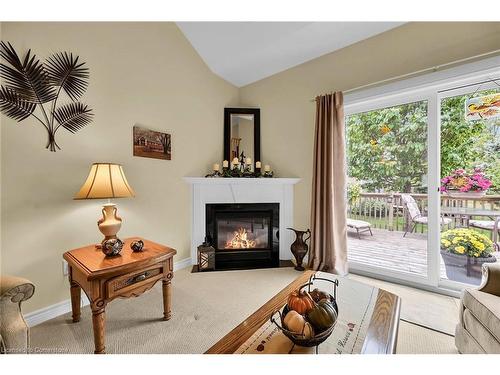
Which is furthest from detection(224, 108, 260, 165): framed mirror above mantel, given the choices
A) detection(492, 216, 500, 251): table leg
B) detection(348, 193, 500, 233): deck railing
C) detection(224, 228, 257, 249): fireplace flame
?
detection(492, 216, 500, 251): table leg

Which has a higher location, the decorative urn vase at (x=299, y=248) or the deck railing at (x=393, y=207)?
the deck railing at (x=393, y=207)

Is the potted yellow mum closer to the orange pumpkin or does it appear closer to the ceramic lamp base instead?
the orange pumpkin

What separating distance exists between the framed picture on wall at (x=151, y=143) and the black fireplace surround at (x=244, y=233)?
0.83 metres

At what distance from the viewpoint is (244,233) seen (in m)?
2.80

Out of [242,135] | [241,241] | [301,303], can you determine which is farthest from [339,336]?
[242,135]

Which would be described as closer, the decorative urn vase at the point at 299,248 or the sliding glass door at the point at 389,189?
the sliding glass door at the point at 389,189

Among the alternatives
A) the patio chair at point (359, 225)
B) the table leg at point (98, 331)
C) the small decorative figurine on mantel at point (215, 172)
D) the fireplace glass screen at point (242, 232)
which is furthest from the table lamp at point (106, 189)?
the patio chair at point (359, 225)

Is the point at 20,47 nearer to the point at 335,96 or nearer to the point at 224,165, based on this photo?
the point at 224,165

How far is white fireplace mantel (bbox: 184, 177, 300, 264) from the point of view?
8.79ft

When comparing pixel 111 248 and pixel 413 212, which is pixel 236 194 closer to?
pixel 111 248

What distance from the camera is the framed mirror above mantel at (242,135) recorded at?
301cm

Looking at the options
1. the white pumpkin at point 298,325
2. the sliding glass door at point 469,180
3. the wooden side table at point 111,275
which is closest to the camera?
the white pumpkin at point 298,325

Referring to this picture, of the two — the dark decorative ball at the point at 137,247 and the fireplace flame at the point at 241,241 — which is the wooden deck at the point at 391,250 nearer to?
the fireplace flame at the point at 241,241

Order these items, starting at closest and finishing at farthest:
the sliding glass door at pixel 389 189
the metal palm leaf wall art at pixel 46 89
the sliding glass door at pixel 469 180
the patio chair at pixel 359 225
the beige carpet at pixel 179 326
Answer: the beige carpet at pixel 179 326
the metal palm leaf wall art at pixel 46 89
the sliding glass door at pixel 469 180
the sliding glass door at pixel 389 189
the patio chair at pixel 359 225
